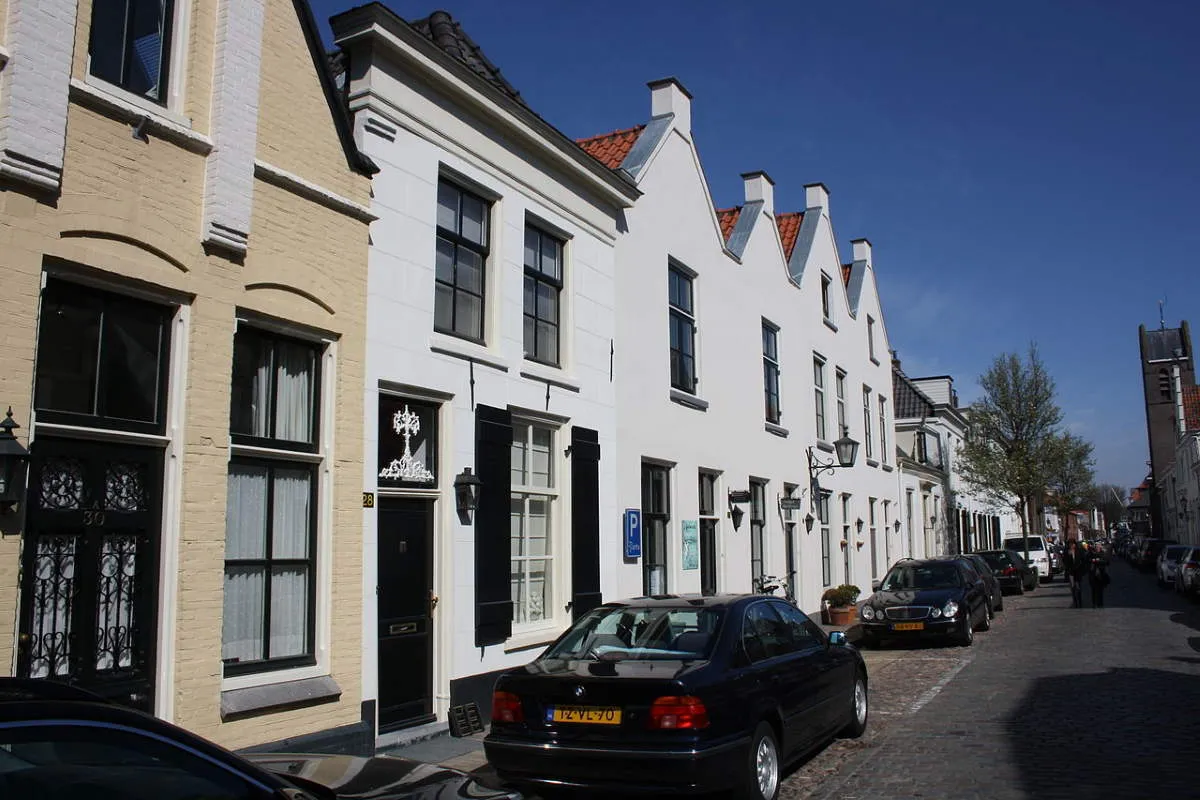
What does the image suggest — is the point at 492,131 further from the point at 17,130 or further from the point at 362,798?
the point at 362,798

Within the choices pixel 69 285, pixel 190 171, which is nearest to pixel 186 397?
pixel 69 285

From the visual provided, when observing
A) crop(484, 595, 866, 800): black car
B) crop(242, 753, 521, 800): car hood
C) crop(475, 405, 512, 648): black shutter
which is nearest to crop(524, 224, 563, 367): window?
crop(475, 405, 512, 648): black shutter

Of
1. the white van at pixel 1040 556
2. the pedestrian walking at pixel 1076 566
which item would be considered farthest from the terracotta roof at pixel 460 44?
the white van at pixel 1040 556

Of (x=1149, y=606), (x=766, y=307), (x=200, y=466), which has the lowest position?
(x=1149, y=606)

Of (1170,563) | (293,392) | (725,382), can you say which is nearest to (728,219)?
(725,382)

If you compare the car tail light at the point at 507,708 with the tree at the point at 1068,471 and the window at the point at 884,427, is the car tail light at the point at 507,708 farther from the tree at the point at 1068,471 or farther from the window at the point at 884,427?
the tree at the point at 1068,471

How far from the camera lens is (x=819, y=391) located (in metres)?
23.0

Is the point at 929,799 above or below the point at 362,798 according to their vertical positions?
below

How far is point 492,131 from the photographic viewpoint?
36.0 feet

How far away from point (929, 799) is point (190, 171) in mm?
7092

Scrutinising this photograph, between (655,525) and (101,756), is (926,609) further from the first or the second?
(101,756)

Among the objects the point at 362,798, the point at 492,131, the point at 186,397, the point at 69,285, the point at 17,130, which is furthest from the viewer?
the point at 492,131

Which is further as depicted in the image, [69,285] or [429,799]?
[69,285]

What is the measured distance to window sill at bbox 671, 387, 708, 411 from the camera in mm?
14876
